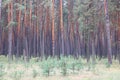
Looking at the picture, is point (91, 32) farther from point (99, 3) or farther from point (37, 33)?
point (37, 33)

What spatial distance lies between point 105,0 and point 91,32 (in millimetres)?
4071

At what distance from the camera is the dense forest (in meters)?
22.8

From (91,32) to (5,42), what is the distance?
18.9 m

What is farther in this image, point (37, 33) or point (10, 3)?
point (37, 33)

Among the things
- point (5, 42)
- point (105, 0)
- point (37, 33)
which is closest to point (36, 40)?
point (37, 33)

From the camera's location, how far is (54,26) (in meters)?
30.0

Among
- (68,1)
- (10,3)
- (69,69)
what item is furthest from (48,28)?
(69,69)

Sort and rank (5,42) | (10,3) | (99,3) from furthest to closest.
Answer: (5,42) → (10,3) → (99,3)

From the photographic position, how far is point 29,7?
29.6m

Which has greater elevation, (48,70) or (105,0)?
(105,0)

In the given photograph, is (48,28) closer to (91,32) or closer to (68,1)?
(68,1)

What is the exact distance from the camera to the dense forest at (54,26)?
2281 centimetres

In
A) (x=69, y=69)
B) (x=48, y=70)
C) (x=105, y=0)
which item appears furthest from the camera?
(x=105, y=0)

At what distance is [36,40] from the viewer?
116 feet
